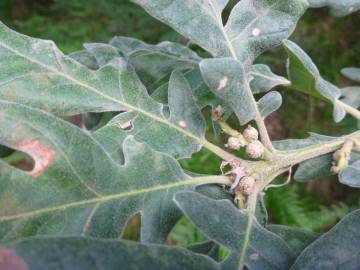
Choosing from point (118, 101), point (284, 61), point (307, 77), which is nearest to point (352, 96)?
point (307, 77)

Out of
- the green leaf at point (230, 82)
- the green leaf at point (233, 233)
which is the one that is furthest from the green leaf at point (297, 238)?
the green leaf at point (230, 82)

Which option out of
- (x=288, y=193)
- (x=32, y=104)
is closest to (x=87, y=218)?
(x=32, y=104)

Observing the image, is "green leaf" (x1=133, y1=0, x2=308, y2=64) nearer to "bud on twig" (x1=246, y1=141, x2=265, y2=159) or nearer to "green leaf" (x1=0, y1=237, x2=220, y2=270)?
"bud on twig" (x1=246, y1=141, x2=265, y2=159)

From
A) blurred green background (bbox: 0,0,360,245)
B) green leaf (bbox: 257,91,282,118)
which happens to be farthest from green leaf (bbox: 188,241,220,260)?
blurred green background (bbox: 0,0,360,245)

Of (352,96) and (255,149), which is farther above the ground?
(255,149)

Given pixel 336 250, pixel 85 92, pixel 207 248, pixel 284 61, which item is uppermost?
pixel 85 92

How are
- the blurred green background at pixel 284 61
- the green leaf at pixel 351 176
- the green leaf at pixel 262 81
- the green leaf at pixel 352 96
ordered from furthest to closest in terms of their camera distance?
1. the blurred green background at pixel 284 61
2. the green leaf at pixel 352 96
3. the green leaf at pixel 262 81
4. the green leaf at pixel 351 176

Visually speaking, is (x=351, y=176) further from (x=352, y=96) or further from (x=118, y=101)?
(x=352, y=96)

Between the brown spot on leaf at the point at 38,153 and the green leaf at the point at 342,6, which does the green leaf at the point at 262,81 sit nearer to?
the green leaf at the point at 342,6
